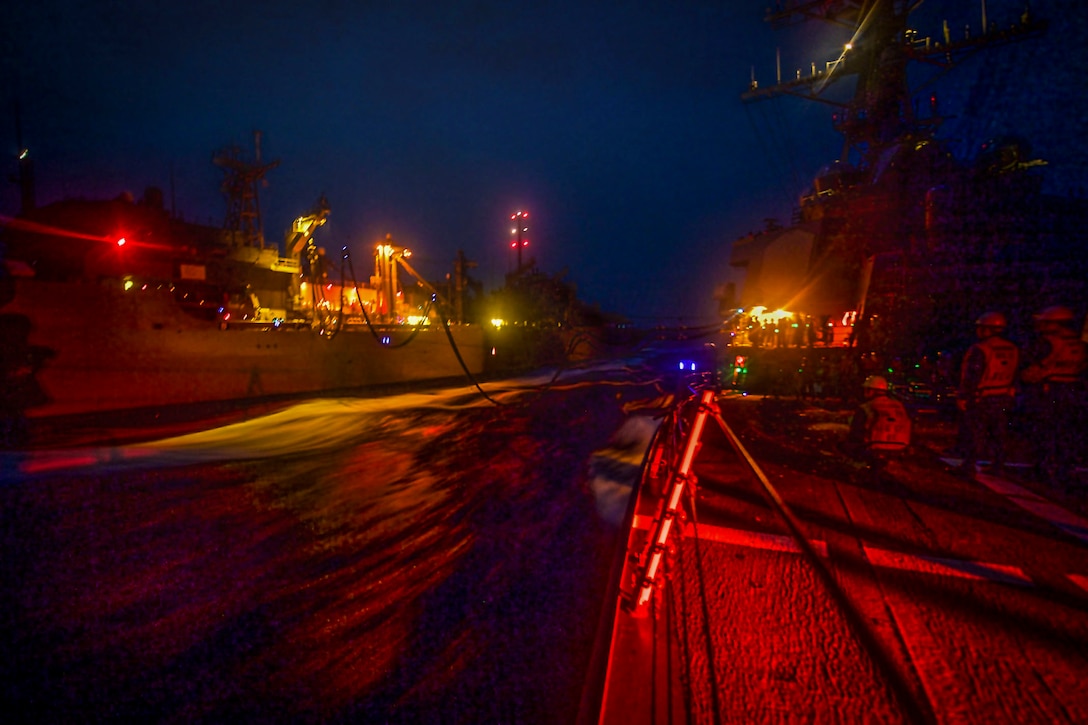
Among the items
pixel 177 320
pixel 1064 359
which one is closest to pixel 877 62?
pixel 1064 359

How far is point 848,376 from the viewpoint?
1248 cm

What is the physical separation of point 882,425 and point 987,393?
1.49 metres

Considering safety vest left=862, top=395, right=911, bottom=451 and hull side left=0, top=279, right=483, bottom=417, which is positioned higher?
hull side left=0, top=279, right=483, bottom=417

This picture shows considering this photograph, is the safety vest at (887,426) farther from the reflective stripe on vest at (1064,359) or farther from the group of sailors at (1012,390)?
the reflective stripe on vest at (1064,359)

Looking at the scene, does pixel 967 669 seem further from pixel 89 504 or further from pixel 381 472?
pixel 89 504

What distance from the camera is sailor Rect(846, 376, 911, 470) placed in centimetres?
568

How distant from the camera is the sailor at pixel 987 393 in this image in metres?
5.95

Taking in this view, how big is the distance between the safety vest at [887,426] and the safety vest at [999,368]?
1.23 meters

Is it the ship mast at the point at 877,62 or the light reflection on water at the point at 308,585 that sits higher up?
the ship mast at the point at 877,62

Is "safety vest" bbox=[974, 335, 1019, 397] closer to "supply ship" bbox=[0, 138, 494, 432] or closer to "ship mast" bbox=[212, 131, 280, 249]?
"supply ship" bbox=[0, 138, 494, 432]

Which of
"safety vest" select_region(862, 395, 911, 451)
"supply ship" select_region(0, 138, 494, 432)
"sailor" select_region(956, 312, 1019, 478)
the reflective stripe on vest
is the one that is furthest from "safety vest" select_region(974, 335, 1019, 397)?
"supply ship" select_region(0, 138, 494, 432)

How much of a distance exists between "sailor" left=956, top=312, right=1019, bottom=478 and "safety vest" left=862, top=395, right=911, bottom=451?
3.82ft

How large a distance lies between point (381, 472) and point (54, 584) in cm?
380

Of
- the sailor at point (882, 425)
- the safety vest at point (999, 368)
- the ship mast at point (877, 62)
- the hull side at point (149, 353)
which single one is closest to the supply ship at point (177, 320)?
the hull side at point (149, 353)
